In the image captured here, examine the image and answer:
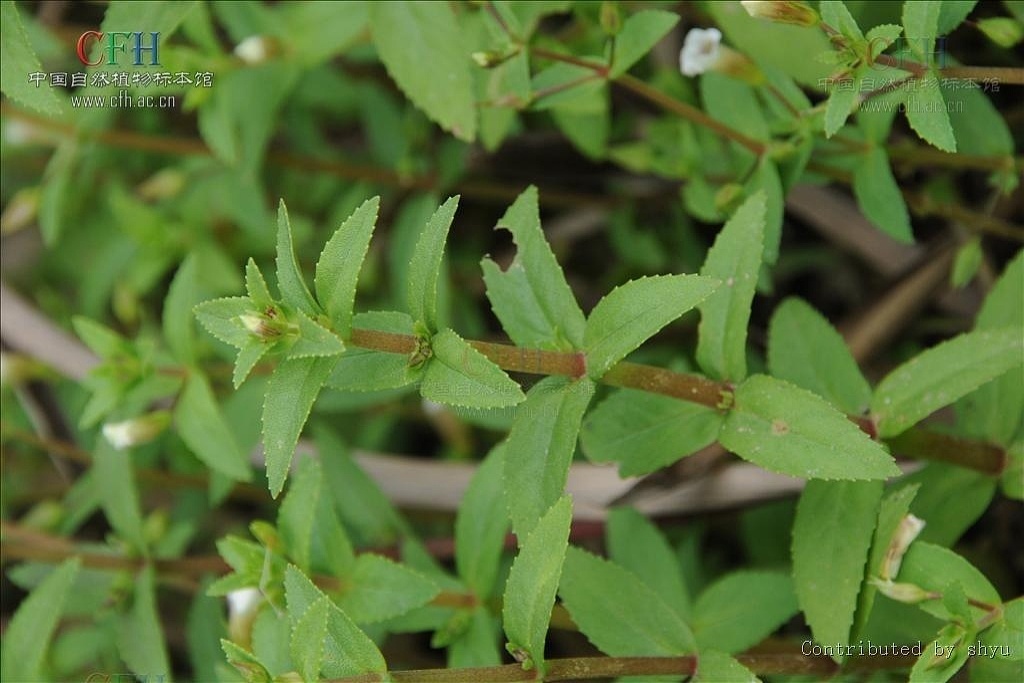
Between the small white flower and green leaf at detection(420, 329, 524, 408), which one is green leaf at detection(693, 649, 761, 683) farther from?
the small white flower

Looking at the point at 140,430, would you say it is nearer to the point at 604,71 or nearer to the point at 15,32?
the point at 15,32

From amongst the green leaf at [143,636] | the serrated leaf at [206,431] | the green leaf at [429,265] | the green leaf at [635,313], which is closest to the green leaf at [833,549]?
the green leaf at [635,313]

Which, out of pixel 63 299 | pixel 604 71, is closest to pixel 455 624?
pixel 604 71

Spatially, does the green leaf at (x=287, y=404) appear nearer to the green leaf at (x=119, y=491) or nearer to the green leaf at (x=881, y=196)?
the green leaf at (x=119, y=491)

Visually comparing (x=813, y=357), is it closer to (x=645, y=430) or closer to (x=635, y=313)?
(x=645, y=430)

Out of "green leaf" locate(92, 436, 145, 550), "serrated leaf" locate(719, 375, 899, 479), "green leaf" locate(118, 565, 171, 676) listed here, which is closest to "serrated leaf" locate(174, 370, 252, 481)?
"green leaf" locate(92, 436, 145, 550)

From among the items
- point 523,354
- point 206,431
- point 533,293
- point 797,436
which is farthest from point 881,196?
point 206,431
